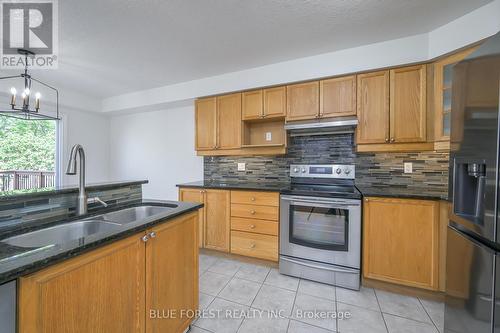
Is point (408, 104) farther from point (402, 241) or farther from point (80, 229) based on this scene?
point (80, 229)

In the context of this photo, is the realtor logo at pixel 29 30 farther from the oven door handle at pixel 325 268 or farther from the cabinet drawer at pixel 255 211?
the oven door handle at pixel 325 268

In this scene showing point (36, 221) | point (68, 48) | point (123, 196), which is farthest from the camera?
point (68, 48)

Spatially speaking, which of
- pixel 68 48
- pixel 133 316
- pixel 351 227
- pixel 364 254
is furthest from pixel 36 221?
pixel 364 254

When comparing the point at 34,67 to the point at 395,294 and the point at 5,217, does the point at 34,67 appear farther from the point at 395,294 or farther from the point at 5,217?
the point at 395,294

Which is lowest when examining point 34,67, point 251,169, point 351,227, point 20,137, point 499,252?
point 351,227

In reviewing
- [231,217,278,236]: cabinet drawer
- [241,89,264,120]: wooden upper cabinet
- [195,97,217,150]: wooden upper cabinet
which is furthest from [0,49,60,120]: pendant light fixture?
[231,217,278,236]: cabinet drawer

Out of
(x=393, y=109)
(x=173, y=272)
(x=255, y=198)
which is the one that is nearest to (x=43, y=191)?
(x=173, y=272)

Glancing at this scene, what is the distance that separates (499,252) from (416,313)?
124cm

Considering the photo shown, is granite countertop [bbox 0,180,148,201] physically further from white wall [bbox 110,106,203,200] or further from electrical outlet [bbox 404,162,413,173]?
electrical outlet [bbox 404,162,413,173]

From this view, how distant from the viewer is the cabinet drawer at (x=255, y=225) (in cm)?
247

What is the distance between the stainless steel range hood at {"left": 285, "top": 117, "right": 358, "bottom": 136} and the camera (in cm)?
236

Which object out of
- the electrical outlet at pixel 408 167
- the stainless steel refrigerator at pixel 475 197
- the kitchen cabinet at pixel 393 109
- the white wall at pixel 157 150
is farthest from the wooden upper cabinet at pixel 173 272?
the electrical outlet at pixel 408 167

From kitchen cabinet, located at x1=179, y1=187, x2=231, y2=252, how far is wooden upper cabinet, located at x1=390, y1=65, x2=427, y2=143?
207 cm

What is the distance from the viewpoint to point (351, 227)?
2.09 meters
